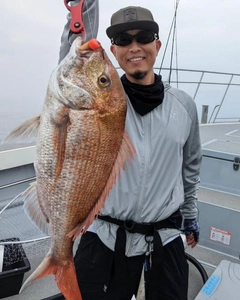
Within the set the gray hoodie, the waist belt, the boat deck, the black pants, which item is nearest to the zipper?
the gray hoodie

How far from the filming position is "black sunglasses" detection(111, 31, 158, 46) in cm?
169

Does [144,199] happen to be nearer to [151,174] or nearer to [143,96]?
[151,174]

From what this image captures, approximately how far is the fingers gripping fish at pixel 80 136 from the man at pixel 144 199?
0.44 metres

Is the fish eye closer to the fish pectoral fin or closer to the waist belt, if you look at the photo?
the fish pectoral fin

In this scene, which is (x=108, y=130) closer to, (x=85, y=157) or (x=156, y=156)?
(x=85, y=157)

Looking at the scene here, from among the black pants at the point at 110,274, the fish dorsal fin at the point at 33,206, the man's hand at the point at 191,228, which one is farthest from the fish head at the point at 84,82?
the man's hand at the point at 191,228

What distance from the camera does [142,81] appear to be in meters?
1.88

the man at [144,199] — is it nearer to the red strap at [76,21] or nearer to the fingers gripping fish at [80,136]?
the red strap at [76,21]

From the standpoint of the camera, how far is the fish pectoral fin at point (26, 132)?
4.52 ft

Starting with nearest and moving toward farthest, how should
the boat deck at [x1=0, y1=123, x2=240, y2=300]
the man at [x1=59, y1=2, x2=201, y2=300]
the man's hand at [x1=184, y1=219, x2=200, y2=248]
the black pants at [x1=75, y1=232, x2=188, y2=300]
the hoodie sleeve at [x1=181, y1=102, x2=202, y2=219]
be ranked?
the man at [x1=59, y1=2, x2=201, y2=300] → the black pants at [x1=75, y1=232, x2=188, y2=300] → the hoodie sleeve at [x1=181, y1=102, x2=202, y2=219] → the man's hand at [x1=184, y1=219, x2=200, y2=248] → the boat deck at [x1=0, y1=123, x2=240, y2=300]

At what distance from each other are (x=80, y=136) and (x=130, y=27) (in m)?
0.70

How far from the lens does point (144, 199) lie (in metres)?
1.83

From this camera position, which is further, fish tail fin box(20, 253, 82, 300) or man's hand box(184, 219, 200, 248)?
man's hand box(184, 219, 200, 248)

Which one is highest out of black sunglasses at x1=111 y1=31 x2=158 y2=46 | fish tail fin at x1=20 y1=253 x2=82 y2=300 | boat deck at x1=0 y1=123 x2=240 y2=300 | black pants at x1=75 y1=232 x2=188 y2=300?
black sunglasses at x1=111 y1=31 x2=158 y2=46
